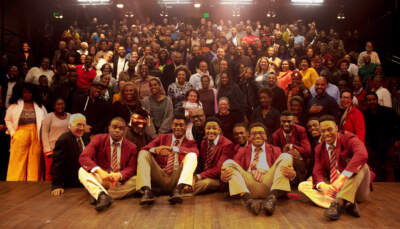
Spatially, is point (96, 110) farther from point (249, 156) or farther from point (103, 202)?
point (249, 156)

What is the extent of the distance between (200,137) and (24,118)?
2740 mm

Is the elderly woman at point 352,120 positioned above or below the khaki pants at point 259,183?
above

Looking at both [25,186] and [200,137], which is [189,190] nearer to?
[200,137]

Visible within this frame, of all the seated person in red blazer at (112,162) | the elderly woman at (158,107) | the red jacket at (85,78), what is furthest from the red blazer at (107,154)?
the red jacket at (85,78)

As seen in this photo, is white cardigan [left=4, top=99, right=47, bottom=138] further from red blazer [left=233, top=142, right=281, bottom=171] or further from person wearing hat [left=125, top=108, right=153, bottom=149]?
red blazer [left=233, top=142, right=281, bottom=171]

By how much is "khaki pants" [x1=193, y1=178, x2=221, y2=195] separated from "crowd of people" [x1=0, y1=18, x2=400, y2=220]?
0.5 inches

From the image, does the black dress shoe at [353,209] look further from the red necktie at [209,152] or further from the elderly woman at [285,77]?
the elderly woman at [285,77]

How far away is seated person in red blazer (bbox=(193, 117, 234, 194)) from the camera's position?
14.3 ft

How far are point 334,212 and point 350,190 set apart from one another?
0.31 metres

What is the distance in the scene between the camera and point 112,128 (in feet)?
13.7

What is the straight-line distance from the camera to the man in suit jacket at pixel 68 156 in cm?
435

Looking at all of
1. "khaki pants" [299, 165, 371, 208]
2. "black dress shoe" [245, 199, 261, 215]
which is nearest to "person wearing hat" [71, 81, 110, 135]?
"black dress shoe" [245, 199, 261, 215]

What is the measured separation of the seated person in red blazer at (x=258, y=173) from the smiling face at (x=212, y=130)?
1.32 ft

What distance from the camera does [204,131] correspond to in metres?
4.85
